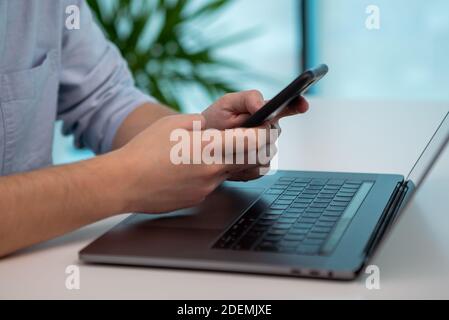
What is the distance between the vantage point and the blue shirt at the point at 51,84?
110cm

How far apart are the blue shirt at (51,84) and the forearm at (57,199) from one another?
34cm

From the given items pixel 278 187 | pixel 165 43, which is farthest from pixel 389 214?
pixel 165 43

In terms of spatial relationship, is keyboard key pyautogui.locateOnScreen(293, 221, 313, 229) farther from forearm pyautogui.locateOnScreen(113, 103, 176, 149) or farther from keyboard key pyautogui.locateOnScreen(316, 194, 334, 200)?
forearm pyautogui.locateOnScreen(113, 103, 176, 149)

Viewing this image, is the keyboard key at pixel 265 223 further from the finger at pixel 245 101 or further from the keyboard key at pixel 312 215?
the finger at pixel 245 101

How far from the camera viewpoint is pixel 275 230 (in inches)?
29.3

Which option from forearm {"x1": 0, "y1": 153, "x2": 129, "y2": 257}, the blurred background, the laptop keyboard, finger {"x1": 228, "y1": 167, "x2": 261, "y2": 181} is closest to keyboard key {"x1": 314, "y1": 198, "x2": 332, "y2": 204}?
the laptop keyboard

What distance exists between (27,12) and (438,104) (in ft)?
2.82

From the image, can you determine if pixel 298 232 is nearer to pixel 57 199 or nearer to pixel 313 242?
pixel 313 242

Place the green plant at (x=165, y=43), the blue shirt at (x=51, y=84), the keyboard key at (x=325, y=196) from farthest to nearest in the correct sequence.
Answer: the green plant at (x=165, y=43) → the blue shirt at (x=51, y=84) → the keyboard key at (x=325, y=196)

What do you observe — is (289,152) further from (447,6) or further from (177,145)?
(447,6)

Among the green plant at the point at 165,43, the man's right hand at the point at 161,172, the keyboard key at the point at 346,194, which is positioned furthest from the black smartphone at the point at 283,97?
the green plant at the point at 165,43

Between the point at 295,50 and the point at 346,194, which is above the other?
the point at 346,194

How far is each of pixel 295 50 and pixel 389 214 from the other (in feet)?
9.38

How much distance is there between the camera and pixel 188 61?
2.49 meters
